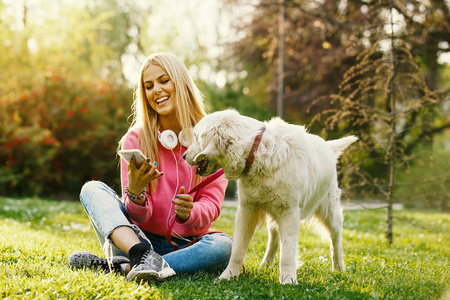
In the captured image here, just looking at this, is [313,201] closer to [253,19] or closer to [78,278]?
[78,278]

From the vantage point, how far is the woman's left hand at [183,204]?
3.08 metres

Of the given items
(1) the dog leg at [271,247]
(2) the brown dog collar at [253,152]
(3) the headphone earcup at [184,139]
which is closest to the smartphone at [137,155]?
(3) the headphone earcup at [184,139]

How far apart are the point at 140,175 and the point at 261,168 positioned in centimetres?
86

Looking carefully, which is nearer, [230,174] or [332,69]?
[230,174]

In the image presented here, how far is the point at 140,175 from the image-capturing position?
10.0 ft

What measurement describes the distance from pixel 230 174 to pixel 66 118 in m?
11.6

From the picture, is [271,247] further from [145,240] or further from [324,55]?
[324,55]

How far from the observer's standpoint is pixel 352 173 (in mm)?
6305

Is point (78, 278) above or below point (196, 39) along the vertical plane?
below

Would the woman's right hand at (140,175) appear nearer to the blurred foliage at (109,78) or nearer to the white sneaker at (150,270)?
the white sneaker at (150,270)

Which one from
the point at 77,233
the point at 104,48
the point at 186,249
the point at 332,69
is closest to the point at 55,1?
the point at 104,48

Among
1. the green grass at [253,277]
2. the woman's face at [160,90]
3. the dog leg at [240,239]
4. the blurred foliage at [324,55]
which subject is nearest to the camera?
the green grass at [253,277]

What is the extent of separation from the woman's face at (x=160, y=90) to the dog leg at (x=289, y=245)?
1385mm

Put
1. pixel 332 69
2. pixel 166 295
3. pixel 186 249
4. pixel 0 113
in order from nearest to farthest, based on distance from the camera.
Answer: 1. pixel 166 295
2. pixel 186 249
3. pixel 0 113
4. pixel 332 69
